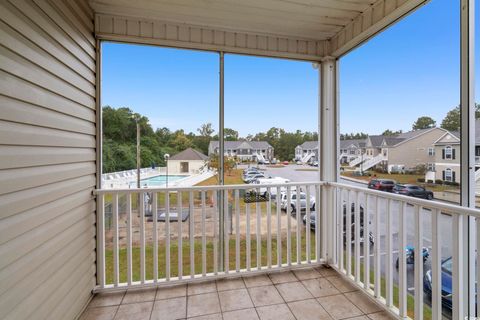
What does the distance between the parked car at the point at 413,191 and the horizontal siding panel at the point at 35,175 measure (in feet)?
8.01

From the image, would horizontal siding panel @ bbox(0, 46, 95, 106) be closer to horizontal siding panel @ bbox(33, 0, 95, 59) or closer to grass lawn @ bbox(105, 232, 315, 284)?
horizontal siding panel @ bbox(33, 0, 95, 59)

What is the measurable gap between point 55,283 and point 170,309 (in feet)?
2.79

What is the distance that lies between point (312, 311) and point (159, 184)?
1713mm

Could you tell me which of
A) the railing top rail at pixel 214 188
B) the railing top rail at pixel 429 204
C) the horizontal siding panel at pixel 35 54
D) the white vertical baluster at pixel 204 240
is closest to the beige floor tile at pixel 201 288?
the white vertical baluster at pixel 204 240

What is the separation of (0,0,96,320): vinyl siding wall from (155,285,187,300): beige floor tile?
1.91 ft

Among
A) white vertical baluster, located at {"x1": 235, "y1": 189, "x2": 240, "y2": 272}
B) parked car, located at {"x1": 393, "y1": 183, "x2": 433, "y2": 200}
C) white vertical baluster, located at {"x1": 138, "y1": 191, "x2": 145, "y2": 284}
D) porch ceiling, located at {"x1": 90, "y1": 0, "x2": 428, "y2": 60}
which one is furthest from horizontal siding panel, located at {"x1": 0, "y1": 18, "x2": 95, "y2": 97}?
parked car, located at {"x1": 393, "y1": 183, "x2": 433, "y2": 200}

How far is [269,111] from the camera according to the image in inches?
104

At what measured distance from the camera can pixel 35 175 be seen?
134 cm

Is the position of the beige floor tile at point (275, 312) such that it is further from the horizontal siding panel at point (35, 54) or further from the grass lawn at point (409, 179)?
the horizontal siding panel at point (35, 54)

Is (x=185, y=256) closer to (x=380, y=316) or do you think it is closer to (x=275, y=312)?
(x=275, y=312)

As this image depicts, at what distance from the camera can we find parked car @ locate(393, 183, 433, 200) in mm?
1746

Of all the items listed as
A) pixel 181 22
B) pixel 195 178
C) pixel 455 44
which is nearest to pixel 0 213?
pixel 195 178

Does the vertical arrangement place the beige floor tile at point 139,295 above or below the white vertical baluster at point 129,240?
below

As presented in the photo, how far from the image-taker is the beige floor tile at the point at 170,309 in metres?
1.89
